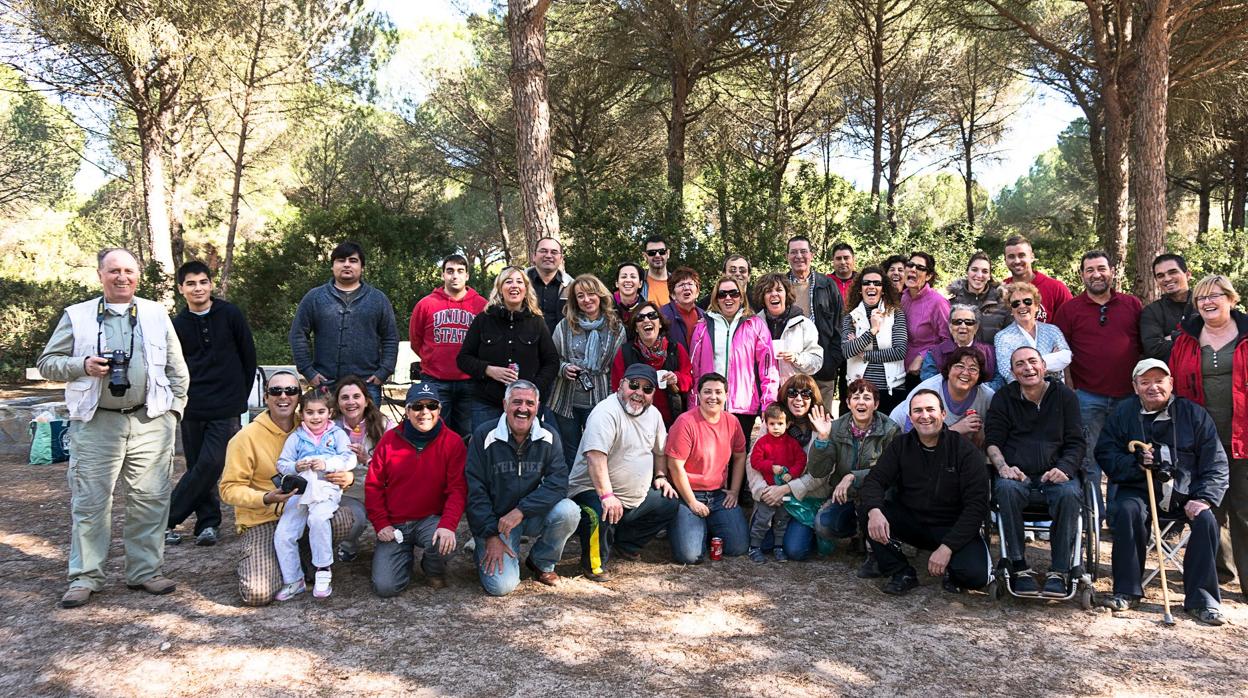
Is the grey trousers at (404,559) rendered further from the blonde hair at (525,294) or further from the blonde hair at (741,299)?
the blonde hair at (741,299)

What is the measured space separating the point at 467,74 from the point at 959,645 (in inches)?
695

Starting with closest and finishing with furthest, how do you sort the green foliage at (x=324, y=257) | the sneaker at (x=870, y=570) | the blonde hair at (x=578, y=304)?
the sneaker at (x=870, y=570) → the blonde hair at (x=578, y=304) → the green foliage at (x=324, y=257)

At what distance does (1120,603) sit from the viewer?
12.6 feet

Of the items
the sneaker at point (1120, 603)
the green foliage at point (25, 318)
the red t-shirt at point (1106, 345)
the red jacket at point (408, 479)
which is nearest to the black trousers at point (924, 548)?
the sneaker at point (1120, 603)

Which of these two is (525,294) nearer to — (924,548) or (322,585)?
(322,585)

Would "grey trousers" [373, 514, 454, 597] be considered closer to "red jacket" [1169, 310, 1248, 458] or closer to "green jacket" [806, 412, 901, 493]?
"green jacket" [806, 412, 901, 493]

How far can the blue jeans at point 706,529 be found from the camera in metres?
4.56

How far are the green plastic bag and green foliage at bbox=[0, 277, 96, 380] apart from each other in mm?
Result: 6653

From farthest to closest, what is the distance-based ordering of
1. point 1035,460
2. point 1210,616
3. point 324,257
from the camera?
1. point 324,257
2. point 1035,460
3. point 1210,616

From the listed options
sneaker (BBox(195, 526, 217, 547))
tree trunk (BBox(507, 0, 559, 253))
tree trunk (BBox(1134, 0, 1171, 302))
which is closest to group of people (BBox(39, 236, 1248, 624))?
sneaker (BBox(195, 526, 217, 547))

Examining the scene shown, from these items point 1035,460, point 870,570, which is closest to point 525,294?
point 870,570

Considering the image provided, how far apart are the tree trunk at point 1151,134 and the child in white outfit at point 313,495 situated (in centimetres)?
844

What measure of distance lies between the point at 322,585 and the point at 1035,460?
3.66 meters

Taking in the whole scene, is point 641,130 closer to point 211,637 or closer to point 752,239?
point 752,239
